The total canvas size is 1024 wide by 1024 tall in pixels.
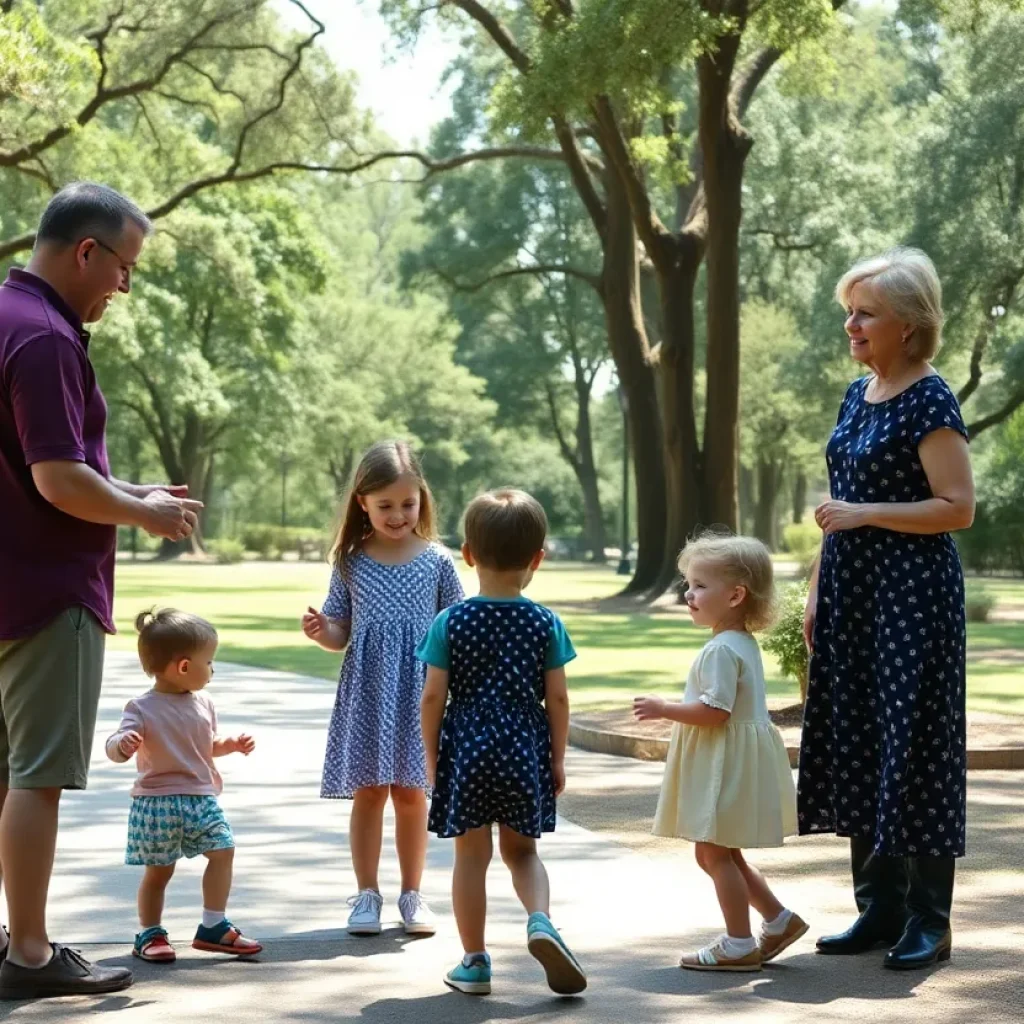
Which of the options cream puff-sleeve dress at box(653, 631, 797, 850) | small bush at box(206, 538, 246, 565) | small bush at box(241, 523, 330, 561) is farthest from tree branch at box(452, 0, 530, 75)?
small bush at box(241, 523, 330, 561)

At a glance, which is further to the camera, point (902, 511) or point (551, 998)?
point (902, 511)

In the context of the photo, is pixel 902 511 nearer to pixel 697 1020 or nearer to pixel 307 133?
pixel 697 1020

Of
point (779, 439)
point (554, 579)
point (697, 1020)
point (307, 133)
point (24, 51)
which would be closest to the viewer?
point (697, 1020)

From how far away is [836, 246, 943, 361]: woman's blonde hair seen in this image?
18.4 ft

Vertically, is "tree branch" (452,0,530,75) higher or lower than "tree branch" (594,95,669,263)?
higher

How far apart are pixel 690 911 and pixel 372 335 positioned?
69.8 metres

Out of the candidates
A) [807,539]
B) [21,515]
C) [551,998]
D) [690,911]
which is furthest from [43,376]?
[807,539]

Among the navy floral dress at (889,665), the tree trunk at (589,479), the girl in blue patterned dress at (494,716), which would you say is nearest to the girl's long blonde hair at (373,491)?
the girl in blue patterned dress at (494,716)

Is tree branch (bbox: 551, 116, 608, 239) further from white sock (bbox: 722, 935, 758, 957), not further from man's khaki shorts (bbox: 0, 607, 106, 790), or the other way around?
man's khaki shorts (bbox: 0, 607, 106, 790)

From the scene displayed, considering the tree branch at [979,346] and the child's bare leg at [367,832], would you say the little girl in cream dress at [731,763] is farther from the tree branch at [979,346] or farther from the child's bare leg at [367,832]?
the tree branch at [979,346]

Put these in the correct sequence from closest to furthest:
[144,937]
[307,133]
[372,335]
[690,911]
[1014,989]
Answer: [1014,989]
[144,937]
[690,911]
[307,133]
[372,335]

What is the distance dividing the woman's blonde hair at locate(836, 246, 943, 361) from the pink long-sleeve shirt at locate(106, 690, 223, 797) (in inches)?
95.6

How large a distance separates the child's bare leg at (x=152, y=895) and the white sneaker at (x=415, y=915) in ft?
2.70

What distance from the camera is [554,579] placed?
48062 millimetres
